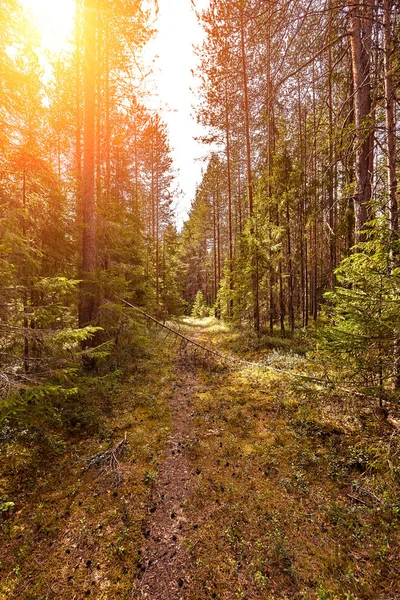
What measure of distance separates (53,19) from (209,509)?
1250 cm

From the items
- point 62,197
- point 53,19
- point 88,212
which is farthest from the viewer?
point 88,212

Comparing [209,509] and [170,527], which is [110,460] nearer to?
[170,527]

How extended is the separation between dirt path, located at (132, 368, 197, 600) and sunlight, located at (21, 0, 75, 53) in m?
10.4

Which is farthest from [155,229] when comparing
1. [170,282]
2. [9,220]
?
[9,220]

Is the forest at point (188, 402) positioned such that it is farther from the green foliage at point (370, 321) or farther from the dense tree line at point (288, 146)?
the dense tree line at point (288, 146)

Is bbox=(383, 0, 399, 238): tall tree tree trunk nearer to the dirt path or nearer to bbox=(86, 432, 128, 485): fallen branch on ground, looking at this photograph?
the dirt path

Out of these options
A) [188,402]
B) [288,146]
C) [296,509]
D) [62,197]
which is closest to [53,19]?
[62,197]

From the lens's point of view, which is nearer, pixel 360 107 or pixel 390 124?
pixel 390 124

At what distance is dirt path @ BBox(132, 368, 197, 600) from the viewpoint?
112 inches

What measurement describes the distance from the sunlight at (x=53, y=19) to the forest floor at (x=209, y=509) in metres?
9.93

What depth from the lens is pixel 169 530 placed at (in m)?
3.54

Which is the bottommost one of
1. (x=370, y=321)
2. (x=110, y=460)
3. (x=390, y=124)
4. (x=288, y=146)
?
(x=110, y=460)

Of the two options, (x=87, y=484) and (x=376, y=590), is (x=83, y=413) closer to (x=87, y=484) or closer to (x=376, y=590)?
(x=87, y=484)

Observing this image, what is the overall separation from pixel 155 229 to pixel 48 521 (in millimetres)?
21571
